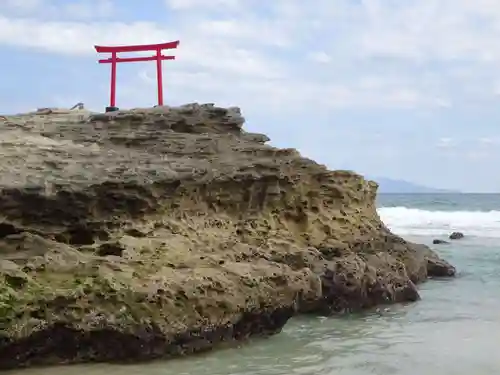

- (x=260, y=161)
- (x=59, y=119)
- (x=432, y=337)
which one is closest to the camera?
(x=432, y=337)

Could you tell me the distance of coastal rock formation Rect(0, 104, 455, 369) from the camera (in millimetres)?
7012

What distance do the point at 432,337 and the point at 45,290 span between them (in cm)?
486

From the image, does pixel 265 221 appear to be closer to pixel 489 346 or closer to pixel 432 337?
pixel 432 337

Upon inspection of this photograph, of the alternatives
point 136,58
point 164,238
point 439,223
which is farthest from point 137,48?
point 439,223

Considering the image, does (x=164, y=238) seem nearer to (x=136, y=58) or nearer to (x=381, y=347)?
(x=381, y=347)

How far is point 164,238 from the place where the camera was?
831cm

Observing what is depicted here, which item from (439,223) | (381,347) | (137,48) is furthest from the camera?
(439,223)

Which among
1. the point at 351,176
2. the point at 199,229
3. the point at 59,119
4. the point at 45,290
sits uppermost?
the point at 59,119

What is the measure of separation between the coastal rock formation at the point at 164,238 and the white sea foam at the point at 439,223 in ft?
63.6

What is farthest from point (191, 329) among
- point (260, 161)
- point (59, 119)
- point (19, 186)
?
point (59, 119)

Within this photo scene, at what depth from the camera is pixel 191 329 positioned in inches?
293

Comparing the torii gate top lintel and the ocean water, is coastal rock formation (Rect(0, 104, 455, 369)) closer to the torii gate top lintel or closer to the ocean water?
the ocean water

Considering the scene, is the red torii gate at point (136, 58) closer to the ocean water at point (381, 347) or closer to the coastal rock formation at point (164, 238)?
the coastal rock formation at point (164, 238)

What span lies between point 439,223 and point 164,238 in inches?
1230
